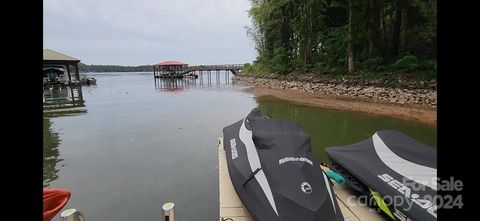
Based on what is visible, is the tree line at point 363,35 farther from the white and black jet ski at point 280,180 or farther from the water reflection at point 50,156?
the water reflection at point 50,156

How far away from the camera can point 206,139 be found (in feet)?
22.8

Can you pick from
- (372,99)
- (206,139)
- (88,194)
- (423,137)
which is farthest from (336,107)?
(88,194)

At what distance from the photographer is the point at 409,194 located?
2.21 meters

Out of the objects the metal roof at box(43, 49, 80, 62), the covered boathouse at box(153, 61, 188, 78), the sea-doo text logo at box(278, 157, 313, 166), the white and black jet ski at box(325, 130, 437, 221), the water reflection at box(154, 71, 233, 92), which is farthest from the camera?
the covered boathouse at box(153, 61, 188, 78)

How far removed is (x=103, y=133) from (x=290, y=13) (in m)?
22.6

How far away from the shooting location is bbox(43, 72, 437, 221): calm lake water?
379 cm

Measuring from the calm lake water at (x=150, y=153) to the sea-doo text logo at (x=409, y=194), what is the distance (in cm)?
208

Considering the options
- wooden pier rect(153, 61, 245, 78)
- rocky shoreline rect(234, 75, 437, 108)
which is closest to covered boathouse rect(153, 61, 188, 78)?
wooden pier rect(153, 61, 245, 78)

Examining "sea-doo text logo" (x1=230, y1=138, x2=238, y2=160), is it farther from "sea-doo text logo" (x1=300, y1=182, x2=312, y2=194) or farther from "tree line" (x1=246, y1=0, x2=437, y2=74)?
"tree line" (x1=246, y1=0, x2=437, y2=74)

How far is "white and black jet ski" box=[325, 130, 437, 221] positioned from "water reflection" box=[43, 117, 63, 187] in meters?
4.66

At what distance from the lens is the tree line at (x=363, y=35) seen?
14816mm

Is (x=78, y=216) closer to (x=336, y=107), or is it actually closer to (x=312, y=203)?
(x=312, y=203)

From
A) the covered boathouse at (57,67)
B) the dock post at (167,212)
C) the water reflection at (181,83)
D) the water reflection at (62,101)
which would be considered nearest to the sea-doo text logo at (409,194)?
the dock post at (167,212)

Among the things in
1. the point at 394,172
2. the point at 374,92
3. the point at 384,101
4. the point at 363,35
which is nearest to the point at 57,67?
the point at 363,35
